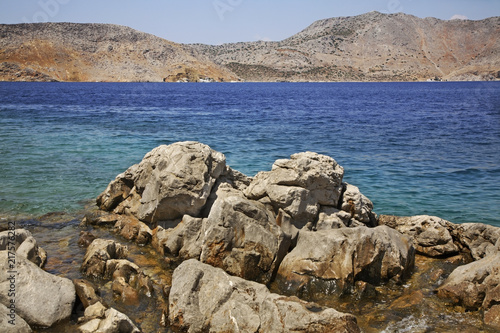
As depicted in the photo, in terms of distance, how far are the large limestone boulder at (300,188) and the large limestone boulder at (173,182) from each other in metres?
1.57

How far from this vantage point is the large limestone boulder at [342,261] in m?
11.3

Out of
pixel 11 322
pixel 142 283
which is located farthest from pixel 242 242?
pixel 11 322

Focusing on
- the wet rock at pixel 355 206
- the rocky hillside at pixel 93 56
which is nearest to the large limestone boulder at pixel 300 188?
the wet rock at pixel 355 206

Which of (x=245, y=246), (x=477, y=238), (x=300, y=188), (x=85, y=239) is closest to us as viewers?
(x=245, y=246)

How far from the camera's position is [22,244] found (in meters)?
11.3

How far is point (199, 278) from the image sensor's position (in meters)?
10.1

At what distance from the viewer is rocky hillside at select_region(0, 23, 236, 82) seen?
13662cm

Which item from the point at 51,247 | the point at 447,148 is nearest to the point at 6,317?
the point at 51,247

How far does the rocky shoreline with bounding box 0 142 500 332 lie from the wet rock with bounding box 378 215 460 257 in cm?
4

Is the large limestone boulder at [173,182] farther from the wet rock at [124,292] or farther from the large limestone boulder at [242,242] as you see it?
the wet rock at [124,292]

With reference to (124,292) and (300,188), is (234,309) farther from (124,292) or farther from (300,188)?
(300,188)

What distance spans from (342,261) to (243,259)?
8.79 feet

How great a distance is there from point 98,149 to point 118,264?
63.4ft

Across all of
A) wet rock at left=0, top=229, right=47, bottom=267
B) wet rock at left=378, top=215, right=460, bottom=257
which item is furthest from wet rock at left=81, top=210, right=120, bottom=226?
wet rock at left=378, top=215, right=460, bottom=257
